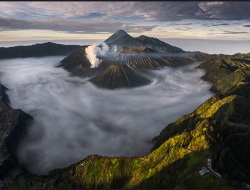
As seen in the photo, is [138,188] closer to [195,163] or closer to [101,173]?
[101,173]

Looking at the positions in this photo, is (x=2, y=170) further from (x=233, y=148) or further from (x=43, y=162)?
(x=233, y=148)

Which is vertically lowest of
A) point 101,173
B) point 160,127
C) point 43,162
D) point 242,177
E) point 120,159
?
point 43,162

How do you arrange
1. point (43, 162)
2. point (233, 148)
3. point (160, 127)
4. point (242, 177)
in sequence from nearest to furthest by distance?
point (242, 177) → point (233, 148) → point (43, 162) → point (160, 127)

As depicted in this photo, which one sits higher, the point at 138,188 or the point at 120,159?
the point at 120,159

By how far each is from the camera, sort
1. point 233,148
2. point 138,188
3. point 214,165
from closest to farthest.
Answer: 1. point 214,165
2. point 138,188
3. point 233,148

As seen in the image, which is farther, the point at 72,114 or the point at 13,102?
the point at 13,102

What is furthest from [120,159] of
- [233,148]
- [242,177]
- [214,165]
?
[233,148]

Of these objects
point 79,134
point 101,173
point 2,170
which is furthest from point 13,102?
point 101,173

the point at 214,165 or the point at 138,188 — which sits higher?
the point at 214,165

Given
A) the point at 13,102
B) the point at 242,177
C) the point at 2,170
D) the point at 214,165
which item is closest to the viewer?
A: the point at 242,177
